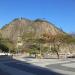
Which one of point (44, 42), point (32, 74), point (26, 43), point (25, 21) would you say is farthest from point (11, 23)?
point (32, 74)

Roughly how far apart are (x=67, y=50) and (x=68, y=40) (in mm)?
27760

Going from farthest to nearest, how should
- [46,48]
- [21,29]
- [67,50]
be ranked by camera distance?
[21,29] → [67,50] → [46,48]

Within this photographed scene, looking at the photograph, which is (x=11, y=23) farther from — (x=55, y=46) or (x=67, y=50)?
(x=55, y=46)

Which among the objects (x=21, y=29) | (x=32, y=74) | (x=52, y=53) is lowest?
(x=32, y=74)

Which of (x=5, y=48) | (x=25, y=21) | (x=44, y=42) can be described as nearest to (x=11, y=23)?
(x=25, y=21)

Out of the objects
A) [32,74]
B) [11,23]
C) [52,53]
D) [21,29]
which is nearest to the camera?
[32,74]

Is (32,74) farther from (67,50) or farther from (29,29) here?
(29,29)

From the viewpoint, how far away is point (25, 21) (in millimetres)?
190875

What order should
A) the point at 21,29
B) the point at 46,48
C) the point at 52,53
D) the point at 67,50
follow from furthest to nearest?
the point at 21,29 < the point at 67,50 < the point at 46,48 < the point at 52,53

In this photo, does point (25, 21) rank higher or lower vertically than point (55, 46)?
higher

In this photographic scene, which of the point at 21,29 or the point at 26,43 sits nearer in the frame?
the point at 26,43

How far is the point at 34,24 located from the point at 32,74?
159502mm

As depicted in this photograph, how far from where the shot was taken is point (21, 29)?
18112cm

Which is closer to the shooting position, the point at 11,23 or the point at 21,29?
the point at 21,29
